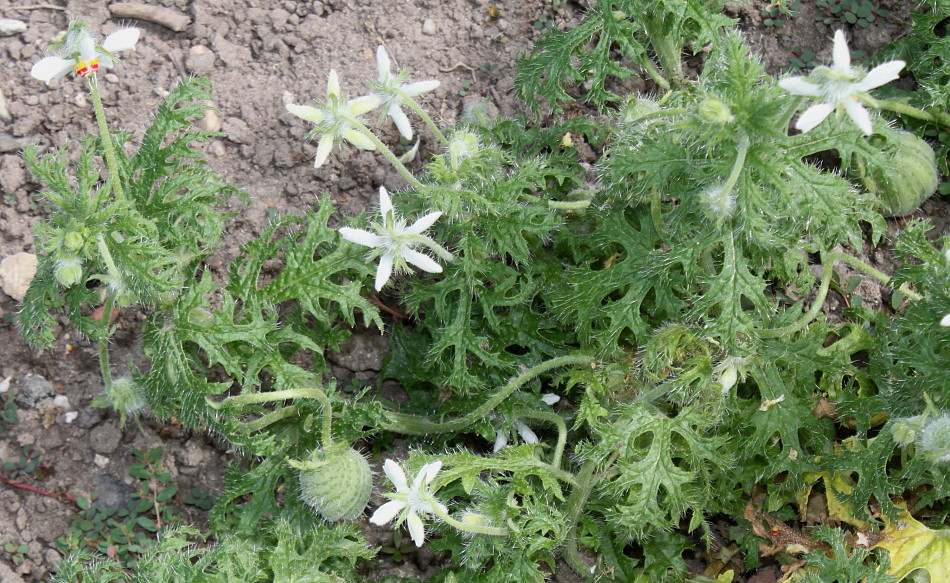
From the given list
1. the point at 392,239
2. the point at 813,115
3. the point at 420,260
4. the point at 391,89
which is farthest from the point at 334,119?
the point at 813,115

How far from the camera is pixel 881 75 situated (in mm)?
2445

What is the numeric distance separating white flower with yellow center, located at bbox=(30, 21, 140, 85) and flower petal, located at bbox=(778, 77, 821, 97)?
2.21 meters

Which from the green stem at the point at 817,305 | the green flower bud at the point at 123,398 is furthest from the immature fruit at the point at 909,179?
the green flower bud at the point at 123,398

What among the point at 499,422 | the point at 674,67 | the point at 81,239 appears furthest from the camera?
the point at 674,67

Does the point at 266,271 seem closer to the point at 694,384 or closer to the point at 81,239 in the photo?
the point at 81,239

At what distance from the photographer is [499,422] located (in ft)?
11.9

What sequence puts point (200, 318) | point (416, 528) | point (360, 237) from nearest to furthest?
point (416, 528)
point (360, 237)
point (200, 318)

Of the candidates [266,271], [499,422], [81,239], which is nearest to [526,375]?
[499,422]

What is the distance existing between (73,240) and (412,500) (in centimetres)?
145

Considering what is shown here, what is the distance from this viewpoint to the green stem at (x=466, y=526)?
2.94 metres

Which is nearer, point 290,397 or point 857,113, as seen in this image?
point 857,113

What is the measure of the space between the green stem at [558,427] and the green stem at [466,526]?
0.35 meters

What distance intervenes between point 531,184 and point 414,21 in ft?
5.35

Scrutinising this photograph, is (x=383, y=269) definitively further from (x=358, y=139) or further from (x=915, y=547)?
(x=915, y=547)
